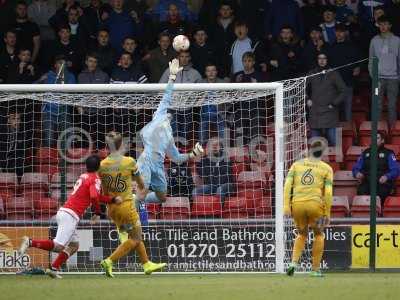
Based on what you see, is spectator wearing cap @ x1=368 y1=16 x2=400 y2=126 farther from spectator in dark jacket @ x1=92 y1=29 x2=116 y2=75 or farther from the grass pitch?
the grass pitch

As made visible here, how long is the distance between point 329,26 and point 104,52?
3775mm

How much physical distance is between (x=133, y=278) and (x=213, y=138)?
3.65 metres

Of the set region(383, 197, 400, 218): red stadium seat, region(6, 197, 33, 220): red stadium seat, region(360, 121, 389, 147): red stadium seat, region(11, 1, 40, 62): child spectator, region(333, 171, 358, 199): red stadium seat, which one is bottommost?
region(383, 197, 400, 218): red stadium seat

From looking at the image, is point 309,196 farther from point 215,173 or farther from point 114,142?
point 215,173

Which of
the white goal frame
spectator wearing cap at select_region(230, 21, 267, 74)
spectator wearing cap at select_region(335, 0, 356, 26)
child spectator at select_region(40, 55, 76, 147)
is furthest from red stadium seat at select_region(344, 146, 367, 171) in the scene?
child spectator at select_region(40, 55, 76, 147)

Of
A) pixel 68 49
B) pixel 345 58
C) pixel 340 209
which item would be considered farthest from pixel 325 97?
pixel 68 49

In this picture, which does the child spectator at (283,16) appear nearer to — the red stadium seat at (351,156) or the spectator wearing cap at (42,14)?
the red stadium seat at (351,156)

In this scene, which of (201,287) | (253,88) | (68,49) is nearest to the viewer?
(201,287)

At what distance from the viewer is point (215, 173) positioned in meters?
17.9

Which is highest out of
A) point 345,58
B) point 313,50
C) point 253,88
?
point 313,50

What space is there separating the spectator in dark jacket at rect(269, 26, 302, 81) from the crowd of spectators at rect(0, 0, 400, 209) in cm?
2

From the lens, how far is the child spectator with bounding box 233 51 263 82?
19.1 metres

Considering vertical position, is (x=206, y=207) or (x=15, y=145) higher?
(x=15, y=145)

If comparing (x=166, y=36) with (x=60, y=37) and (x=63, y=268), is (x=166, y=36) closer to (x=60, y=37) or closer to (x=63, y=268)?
(x=60, y=37)
